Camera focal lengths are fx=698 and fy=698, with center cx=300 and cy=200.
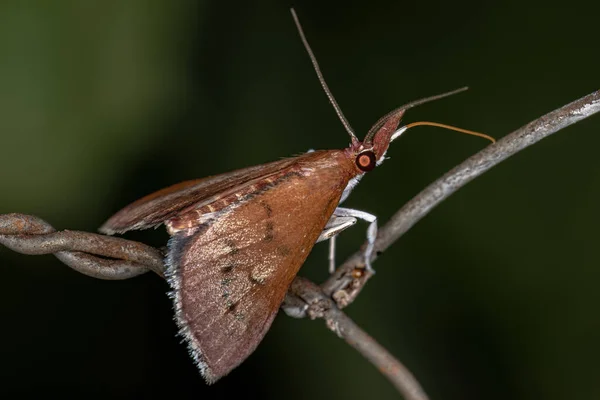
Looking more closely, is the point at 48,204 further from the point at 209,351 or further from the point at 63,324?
the point at 209,351

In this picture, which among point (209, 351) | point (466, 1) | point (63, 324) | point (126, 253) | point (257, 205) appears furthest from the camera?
point (466, 1)

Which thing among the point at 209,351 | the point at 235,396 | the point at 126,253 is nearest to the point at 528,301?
the point at 235,396

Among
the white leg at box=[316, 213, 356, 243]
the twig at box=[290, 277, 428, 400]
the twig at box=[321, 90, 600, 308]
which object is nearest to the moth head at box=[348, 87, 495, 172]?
the white leg at box=[316, 213, 356, 243]

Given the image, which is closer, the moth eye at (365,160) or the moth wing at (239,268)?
the moth wing at (239,268)

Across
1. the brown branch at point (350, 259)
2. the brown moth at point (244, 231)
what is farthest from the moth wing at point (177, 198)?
the brown branch at point (350, 259)

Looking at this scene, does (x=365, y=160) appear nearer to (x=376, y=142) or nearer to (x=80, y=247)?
(x=376, y=142)

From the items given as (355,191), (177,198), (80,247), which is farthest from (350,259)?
(355,191)

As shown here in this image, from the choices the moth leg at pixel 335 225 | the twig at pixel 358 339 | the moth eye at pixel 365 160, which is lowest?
the twig at pixel 358 339

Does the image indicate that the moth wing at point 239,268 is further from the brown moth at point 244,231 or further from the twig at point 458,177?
the twig at point 458,177
